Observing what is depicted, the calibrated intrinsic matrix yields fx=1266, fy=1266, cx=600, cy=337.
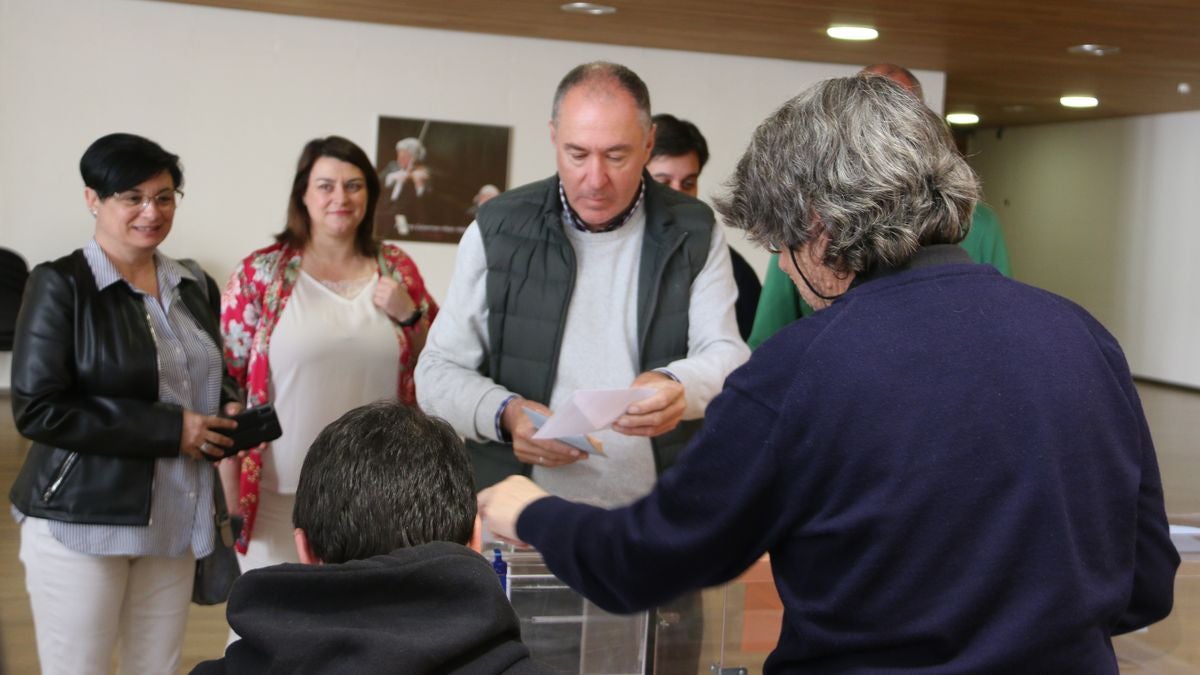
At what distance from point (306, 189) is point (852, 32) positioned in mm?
6504

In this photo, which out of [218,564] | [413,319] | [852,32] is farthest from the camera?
Answer: [852,32]

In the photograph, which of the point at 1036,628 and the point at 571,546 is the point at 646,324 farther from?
the point at 1036,628

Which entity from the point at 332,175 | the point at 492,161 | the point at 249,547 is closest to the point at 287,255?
the point at 332,175

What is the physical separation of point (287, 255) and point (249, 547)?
2.83 feet

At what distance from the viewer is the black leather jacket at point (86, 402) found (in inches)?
120

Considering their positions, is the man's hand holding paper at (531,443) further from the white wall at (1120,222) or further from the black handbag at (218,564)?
the white wall at (1120,222)

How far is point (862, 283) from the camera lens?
5.00 ft

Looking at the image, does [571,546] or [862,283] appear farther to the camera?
[571,546]

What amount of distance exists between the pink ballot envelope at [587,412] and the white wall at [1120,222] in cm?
1384

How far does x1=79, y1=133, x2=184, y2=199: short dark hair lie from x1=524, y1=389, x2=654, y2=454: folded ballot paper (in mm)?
1464

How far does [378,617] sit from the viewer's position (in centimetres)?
137

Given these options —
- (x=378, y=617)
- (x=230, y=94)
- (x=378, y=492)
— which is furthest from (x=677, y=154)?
(x=230, y=94)

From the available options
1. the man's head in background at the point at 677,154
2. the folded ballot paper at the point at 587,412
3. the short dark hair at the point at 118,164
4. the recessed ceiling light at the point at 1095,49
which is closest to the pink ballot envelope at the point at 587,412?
the folded ballot paper at the point at 587,412

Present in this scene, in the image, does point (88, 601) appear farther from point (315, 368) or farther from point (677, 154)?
point (677, 154)
